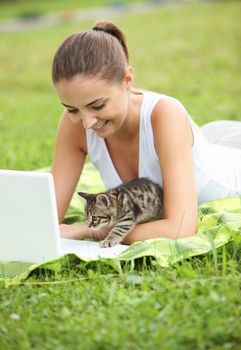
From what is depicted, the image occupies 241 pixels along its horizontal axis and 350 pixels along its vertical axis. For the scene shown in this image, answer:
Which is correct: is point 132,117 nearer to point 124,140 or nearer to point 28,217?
point 124,140

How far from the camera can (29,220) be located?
12.3ft

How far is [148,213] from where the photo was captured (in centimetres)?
441

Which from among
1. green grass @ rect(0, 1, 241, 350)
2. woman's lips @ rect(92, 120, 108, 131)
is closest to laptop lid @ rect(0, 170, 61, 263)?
green grass @ rect(0, 1, 241, 350)

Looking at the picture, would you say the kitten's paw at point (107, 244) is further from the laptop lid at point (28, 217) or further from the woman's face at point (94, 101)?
the woman's face at point (94, 101)

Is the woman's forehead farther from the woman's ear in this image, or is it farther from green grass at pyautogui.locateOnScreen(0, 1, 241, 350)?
green grass at pyautogui.locateOnScreen(0, 1, 241, 350)

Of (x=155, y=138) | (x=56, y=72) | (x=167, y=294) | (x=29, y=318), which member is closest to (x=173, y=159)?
(x=155, y=138)

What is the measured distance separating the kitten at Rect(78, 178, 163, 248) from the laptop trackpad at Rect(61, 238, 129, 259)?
14 centimetres

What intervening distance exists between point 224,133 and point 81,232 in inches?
66.4

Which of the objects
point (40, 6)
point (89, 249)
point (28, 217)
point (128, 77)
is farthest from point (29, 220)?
point (40, 6)

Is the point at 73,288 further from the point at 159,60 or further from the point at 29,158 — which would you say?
the point at 159,60

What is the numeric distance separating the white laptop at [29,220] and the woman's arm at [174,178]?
273mm

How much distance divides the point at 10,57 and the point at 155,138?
958cm

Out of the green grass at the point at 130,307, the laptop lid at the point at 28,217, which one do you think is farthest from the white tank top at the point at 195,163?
the laptop lid at the point at 28,217

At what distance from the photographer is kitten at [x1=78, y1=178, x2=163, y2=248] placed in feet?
14.1
